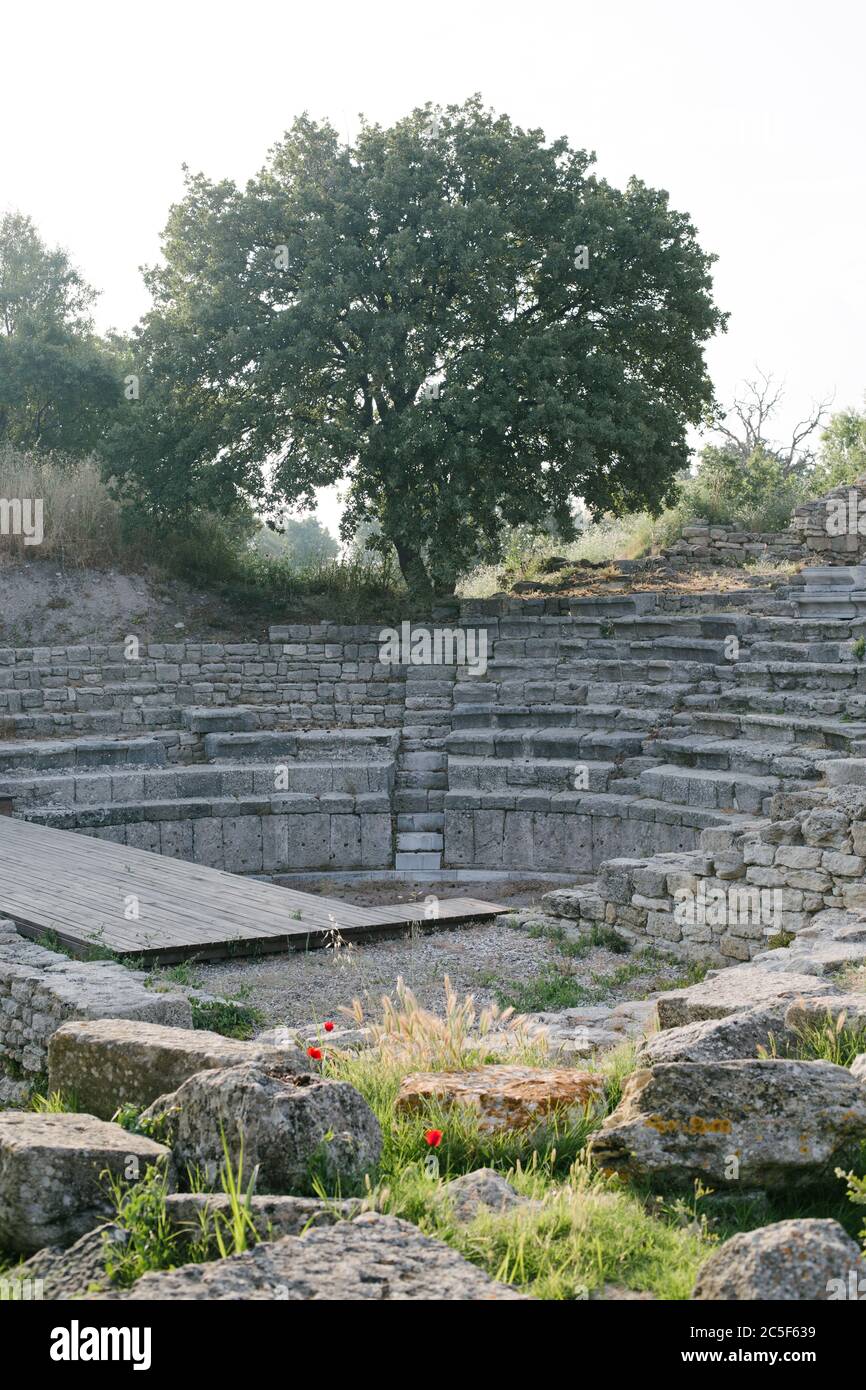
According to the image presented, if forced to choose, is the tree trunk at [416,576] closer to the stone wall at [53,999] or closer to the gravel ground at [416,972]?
the gravel ground at [416,972]

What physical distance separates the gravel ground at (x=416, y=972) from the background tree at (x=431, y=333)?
8.17m

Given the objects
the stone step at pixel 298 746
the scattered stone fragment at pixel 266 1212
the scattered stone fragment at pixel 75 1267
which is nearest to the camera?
the scattered stone fragment at pixel 75 1267

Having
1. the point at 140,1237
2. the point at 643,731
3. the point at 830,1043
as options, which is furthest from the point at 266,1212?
the point at 643,731

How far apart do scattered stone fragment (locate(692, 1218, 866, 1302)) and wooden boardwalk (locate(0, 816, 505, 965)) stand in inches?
248

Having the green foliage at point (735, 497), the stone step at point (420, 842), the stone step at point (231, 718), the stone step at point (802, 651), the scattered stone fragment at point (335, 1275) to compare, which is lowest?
the stone step at point (420, 842)

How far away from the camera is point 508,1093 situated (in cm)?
481

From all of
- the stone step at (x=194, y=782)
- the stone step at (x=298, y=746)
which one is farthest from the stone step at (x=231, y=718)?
the stone step at (x=194, y=782)

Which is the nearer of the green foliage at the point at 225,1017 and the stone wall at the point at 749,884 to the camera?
the green foliage at the point at 225,1017

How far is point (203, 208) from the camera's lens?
18.6m

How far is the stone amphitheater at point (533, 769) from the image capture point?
9125 mm

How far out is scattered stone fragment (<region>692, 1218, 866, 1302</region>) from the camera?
300 centimetres

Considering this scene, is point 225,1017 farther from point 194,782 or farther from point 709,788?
point 194,782

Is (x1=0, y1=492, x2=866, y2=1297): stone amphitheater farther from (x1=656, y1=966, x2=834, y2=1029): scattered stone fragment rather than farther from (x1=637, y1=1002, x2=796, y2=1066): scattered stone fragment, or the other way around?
(x1=637, y1=1002, x2=796, y2=1066): scattered stone fragment
